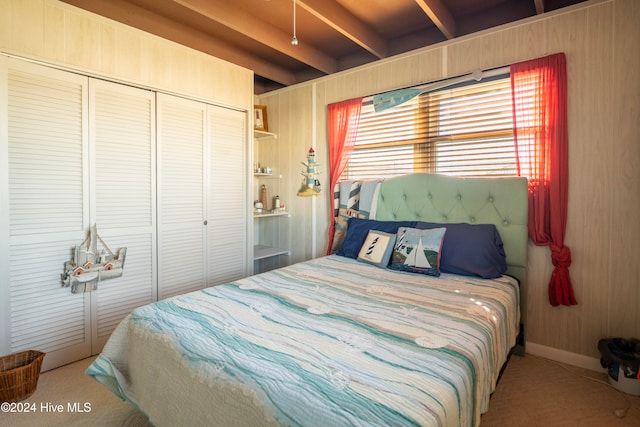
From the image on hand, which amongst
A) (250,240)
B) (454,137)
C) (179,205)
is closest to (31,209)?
(179,205)

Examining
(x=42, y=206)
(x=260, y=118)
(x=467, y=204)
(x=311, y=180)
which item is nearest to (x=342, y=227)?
(x=311, y=180)

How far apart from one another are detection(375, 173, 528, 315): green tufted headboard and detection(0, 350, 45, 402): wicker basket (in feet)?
8.66

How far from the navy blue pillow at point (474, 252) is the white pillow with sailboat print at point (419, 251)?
8 cm

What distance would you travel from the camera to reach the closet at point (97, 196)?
2.04m

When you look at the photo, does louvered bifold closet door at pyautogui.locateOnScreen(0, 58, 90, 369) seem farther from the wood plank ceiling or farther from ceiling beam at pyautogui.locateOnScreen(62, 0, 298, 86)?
the wood plank ceiling

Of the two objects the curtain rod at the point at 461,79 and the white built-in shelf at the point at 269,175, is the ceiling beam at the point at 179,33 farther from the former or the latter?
the curtain rod at the point at 461,79

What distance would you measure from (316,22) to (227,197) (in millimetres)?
1848

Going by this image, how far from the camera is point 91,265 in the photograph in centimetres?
227

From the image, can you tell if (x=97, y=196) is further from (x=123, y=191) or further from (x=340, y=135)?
(x=340, y=135)

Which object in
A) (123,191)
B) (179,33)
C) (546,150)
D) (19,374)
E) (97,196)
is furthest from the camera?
(179,33)

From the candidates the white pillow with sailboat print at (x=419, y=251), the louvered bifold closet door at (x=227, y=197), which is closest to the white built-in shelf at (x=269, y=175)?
the louvered bifold closet door at (x=227, y=197)

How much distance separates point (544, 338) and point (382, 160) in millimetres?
1919

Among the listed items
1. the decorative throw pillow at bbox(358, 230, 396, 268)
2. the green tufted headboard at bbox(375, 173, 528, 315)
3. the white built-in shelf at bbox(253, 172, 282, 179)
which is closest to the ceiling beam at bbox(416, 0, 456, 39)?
the green tufted headboard at bbox(375, 173, 528, 315)

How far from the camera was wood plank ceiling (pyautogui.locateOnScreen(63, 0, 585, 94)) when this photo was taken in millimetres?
2521
